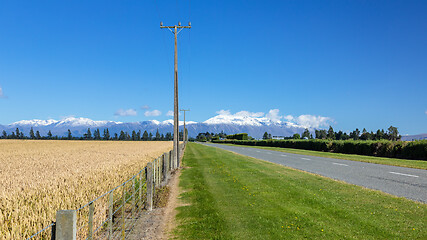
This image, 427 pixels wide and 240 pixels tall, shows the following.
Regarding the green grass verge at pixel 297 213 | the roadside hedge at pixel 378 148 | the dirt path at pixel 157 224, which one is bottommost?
the dirt path at pixel 157 224

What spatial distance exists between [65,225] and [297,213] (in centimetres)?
649

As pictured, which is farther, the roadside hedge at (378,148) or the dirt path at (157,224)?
the roadside hedge at (378,148)

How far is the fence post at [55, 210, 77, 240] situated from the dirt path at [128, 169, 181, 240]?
3.49 meters

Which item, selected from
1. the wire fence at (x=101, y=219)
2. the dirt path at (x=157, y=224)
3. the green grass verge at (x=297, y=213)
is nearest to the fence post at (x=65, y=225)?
the wire fence at (x=101, y=219)

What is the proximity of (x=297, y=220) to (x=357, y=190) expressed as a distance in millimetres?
4935

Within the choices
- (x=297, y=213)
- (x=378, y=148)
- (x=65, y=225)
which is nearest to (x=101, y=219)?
(x=65, y=225)

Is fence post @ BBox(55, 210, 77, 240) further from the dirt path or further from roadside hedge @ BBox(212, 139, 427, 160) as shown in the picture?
roadside hedge @ BBox(212, 139, 427, 160)

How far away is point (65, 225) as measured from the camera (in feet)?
10.9

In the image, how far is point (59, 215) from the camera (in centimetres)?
327

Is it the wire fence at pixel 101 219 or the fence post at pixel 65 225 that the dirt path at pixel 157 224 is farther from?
the fence post at pixel 65 225

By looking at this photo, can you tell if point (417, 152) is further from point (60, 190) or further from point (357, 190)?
point (60, 190)

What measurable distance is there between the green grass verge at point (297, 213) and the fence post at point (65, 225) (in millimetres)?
3651

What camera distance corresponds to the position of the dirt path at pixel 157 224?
6.72 m

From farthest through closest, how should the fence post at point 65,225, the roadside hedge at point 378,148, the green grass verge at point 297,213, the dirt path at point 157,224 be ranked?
the roadside hedge at point 378,148
the dirt path at point 157,224
the green grass verge at point 297,213
the fence post at point 65,225
